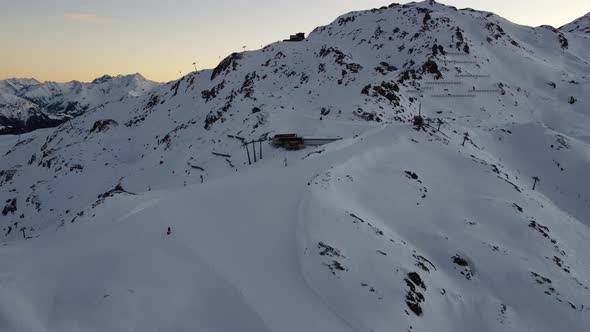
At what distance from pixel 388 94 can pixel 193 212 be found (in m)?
45.0

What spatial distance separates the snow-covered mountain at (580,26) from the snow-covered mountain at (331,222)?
216 feet

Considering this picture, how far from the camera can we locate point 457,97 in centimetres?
6975

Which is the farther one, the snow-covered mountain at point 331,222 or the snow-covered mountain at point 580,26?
the snow-covered mountain at point 580,26

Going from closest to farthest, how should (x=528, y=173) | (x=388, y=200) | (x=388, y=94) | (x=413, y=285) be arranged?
(x=413, y=285), (x=388, y=200), (x=528, y=173), (x=388, y=94)

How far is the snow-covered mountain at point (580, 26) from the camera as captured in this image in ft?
400

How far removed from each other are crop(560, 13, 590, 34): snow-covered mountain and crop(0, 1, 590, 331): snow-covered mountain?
216 ft

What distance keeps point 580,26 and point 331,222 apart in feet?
482

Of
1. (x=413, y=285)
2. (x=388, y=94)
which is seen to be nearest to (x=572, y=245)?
(x=413, y=285)

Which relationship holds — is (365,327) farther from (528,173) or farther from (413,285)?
(528,173)

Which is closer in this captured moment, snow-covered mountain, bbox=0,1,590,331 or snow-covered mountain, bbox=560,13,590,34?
snow-covered mountain, bbox=0,1,590,331

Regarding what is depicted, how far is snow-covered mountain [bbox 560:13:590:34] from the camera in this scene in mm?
121900

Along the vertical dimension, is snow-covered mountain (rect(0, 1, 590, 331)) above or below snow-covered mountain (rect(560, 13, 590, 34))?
below

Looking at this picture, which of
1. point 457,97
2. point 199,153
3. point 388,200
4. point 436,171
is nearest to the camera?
point 388,200

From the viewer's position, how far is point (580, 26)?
12738cm
